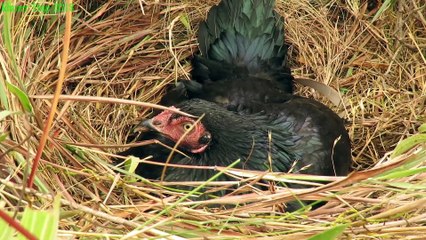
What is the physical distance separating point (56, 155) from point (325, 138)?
113 centimetres

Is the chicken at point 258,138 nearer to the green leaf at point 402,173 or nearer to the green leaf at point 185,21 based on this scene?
the green leaf at point 402,173

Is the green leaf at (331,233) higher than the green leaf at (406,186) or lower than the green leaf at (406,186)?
higher

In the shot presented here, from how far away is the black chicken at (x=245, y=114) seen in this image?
2482 millimetres

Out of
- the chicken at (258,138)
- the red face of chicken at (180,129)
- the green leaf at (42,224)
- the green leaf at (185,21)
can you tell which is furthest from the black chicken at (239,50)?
the green leaf at (42,224)

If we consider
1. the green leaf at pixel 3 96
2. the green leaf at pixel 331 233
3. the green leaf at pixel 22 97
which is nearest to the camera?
the green leaf at pixel 331 233

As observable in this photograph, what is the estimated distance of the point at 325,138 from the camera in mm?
2836

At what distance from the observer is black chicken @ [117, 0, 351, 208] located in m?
2.48

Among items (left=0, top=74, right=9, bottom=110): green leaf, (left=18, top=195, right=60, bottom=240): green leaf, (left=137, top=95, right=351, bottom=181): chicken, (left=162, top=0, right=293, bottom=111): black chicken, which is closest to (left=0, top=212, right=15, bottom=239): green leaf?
(left=18, top=195, right=60, bottom=240): green leaf

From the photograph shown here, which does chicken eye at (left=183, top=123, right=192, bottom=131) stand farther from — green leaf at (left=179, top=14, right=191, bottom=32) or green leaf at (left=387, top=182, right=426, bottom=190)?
green leaf at (left=179, top=14, right=191, bottom=32)

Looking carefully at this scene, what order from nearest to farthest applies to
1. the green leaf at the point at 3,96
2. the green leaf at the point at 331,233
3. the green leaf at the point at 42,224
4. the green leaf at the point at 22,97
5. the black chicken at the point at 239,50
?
the green leaf at the point at 42,224 < the green leaf at the point at 331,233 < the green leaf at the point at 22,97 < the green leaf at the point at 3,96 < the black chicken at the point at 239,50

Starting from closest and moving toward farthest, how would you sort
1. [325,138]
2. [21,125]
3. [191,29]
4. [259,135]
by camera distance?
[21,125] < [259,135] < [325,138] < [191,29]

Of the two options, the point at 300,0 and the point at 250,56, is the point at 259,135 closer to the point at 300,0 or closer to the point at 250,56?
the point at 250,56

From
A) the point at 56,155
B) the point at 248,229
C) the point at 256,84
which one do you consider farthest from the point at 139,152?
the point at 248,229

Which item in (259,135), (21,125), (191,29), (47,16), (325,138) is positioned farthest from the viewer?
(191,29)
